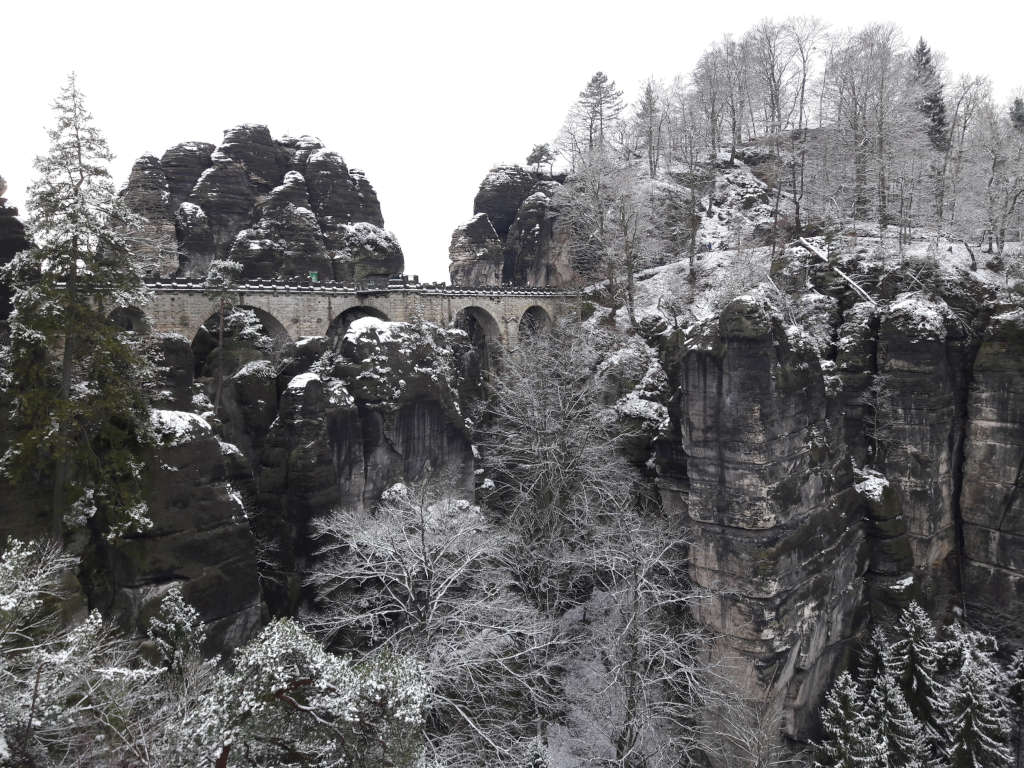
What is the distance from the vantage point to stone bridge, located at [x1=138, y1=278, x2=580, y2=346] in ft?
82.6

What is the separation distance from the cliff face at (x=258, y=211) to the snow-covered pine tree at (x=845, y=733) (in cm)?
2962

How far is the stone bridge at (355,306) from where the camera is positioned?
25.2 metres

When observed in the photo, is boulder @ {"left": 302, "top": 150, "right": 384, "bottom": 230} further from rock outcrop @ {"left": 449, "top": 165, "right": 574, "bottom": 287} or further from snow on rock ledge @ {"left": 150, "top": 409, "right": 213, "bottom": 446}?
snow on rock ledge @ {"left": 150, "top": 409, "right": 213, "bottom": 446}

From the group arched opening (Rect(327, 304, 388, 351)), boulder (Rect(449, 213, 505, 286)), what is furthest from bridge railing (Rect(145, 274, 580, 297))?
boulder (Rect(449, 213, 505, 286))

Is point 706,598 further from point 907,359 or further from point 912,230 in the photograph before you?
point 912,230

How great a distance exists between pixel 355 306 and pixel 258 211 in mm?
10228

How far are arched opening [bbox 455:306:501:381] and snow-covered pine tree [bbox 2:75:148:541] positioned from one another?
19130mm

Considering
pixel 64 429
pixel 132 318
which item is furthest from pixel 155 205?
pixel 64 429

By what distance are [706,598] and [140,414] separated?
15.5 meters

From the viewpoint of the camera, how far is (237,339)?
25.7m

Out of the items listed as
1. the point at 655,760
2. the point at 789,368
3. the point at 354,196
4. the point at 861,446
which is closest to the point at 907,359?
the point at 861,446

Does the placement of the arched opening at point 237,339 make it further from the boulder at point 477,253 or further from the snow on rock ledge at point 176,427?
the boulder at point 477,253

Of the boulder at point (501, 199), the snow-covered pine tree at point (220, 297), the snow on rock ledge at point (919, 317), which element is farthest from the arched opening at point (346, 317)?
the snow on rock ledge at point (919, 317)

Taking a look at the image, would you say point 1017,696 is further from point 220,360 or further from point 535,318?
point 220,360
